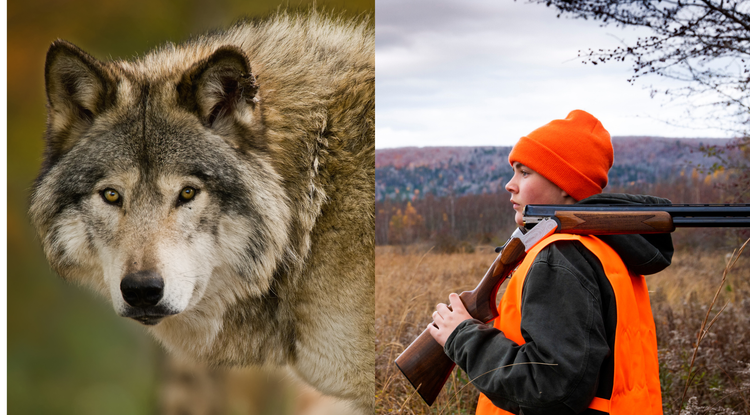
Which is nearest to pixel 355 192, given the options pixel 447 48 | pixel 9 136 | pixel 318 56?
pixel 318 56

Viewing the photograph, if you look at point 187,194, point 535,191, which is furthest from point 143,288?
point 535,191

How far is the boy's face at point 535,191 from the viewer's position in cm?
130

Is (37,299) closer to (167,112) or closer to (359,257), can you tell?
(167,112)

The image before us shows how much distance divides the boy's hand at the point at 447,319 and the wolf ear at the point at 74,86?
4.71 feet

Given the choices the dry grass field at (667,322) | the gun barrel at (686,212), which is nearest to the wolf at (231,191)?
the dry grass field at (667,322)

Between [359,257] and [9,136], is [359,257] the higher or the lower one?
the lower one

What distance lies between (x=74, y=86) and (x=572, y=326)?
6.00 feet

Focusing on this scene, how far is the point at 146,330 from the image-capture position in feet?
6.61

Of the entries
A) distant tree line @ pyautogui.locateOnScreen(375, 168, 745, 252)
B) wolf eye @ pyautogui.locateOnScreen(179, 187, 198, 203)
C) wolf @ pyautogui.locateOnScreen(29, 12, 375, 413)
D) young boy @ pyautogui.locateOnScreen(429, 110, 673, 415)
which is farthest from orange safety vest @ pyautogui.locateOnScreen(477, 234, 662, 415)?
distant tree line @ pyautogui.locateOnScreen(375, 168, 745, 252)

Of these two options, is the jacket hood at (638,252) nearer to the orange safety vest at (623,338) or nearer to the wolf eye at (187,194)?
the orange safety vest at (623,338)

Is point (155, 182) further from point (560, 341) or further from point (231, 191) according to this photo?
point (560, 341)

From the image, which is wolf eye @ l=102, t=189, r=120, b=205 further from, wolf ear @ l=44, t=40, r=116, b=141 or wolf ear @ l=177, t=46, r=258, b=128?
wolf ear @ l=177, t=46, r=258, b=128

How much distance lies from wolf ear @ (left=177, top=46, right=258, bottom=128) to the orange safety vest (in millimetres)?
1259

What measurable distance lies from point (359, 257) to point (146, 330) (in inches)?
35.4
